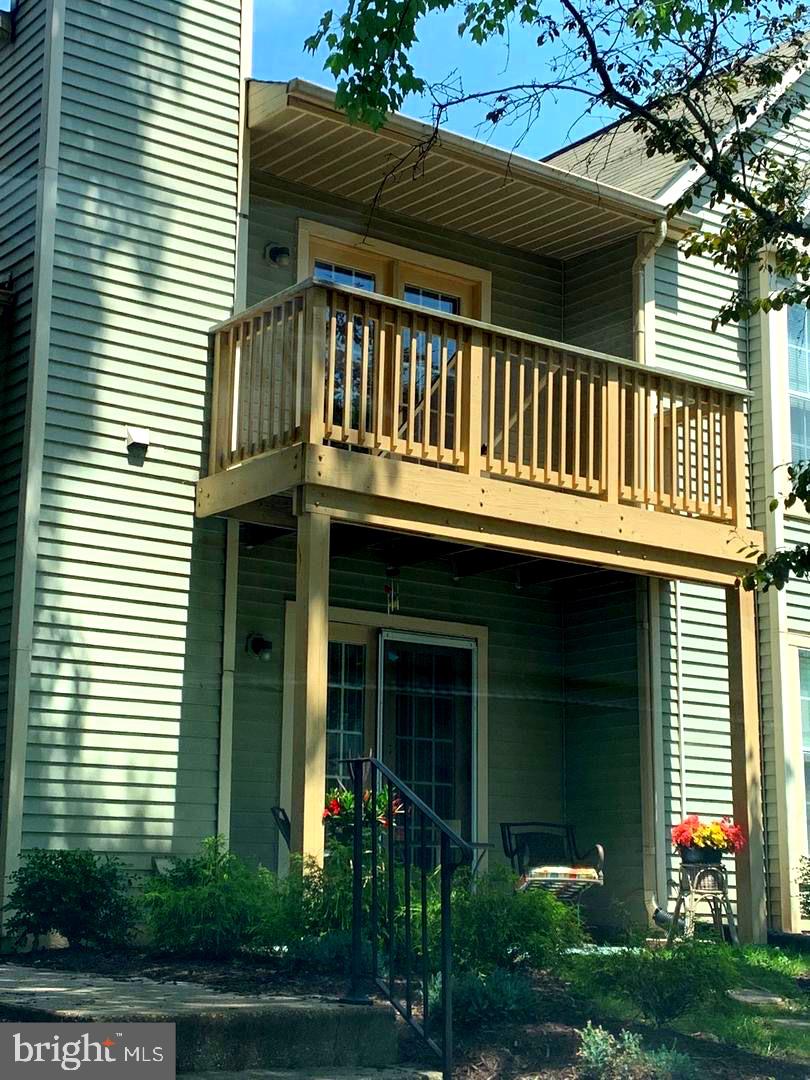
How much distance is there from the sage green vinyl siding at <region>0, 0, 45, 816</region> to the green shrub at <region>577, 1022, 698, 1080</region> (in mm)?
4191

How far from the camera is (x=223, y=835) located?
29.4ft

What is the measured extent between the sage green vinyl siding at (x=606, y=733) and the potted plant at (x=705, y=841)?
810mm

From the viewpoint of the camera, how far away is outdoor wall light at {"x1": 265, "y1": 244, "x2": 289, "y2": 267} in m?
10.5

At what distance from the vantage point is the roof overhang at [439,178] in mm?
9867

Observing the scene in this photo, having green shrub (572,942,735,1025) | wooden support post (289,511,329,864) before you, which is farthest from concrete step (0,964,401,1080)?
wooden support post (289,511,329,864)

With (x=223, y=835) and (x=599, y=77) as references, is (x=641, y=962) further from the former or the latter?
(x=599, y=77)

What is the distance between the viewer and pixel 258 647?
390 inches

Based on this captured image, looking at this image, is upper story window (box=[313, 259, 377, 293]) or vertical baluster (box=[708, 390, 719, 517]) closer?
vertical baluster (box=[708, 390, 719, 517])

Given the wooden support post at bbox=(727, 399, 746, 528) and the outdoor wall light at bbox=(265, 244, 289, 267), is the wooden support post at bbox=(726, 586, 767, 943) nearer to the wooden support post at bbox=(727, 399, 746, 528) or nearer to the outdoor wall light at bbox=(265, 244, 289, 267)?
the wooden support post at bbox=(727, 399, 746, 528)

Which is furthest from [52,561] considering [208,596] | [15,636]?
[208,596]

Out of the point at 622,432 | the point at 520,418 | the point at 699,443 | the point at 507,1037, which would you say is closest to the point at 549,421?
the point at 520,418

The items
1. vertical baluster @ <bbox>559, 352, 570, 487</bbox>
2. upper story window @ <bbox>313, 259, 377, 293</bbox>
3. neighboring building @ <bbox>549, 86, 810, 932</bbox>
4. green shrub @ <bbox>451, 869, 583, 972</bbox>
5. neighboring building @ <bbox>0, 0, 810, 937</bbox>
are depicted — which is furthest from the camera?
neighboring building @ <bbox>549, 86, 810, 932</bbox>

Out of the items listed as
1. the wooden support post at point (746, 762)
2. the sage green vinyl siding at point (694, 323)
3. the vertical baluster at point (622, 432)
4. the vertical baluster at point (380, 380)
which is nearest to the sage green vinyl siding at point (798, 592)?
the sage green vinyl siding at point (694, 323)

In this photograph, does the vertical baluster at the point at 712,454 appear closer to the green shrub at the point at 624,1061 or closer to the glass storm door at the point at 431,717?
the glass storm door at the point at 431,717
